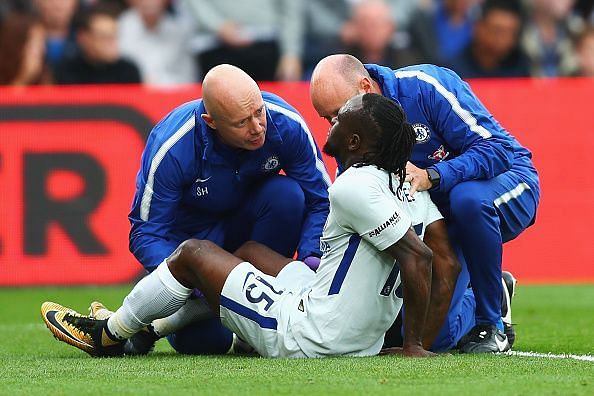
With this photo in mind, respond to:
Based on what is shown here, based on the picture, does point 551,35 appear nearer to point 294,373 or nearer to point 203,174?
point 203,174

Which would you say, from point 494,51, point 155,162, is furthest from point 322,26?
point 155,162

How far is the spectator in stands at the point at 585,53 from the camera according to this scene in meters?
14.3

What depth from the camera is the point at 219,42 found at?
1340 centimetres

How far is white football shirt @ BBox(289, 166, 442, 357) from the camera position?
5566mm

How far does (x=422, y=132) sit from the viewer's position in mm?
6422

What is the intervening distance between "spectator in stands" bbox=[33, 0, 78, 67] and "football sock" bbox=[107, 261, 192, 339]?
26.0ft

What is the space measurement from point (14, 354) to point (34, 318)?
245 cm

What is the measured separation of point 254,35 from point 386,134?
7.94 metres

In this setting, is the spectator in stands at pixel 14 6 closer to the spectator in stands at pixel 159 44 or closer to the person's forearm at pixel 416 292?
the spectator in stands at pixel 159 44

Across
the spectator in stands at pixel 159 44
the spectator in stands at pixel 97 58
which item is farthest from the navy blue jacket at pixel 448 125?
the spectator in stands at pixel 159 44

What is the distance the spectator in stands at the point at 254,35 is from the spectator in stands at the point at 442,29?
135 centimetres

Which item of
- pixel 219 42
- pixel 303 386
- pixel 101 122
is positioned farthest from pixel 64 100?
pixel 303 386

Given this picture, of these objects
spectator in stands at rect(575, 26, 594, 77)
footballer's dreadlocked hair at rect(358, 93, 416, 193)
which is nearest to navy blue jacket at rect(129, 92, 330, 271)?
footballer's dreadlocked hair at rect(358, 93, 416, 193)

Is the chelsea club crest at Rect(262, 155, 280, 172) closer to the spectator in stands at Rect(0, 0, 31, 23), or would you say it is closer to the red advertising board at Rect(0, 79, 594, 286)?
the red advertising board at Rect(0, 79, 594, 286)
